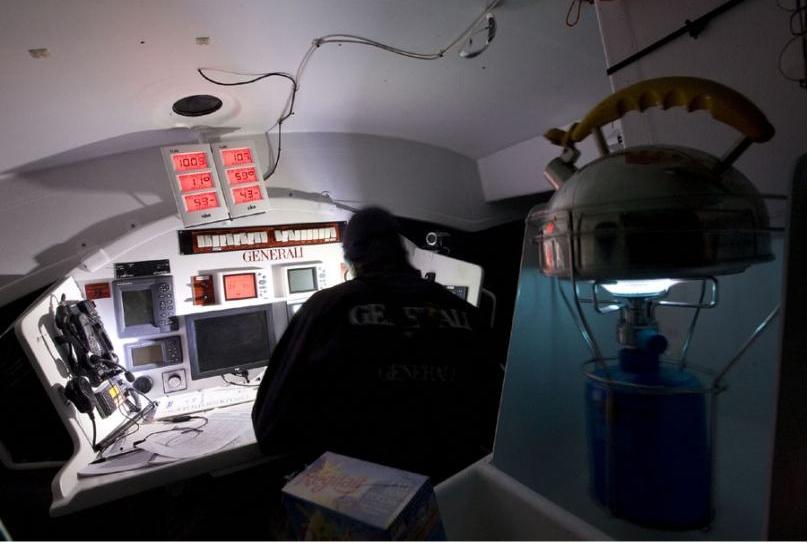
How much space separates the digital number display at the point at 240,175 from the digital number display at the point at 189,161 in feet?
0.39

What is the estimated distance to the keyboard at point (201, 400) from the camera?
5.85 feet

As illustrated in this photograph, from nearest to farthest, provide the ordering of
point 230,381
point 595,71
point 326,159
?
point 595,71, point 230,381, point 326,159

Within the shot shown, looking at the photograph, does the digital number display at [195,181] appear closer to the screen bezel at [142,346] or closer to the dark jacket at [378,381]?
the screen bezel at [142,346]

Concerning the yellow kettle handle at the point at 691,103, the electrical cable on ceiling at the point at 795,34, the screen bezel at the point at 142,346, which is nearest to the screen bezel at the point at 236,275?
the screen bezel at the point at 142,346

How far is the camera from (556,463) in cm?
61

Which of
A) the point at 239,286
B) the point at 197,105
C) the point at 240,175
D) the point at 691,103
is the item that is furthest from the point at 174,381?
the point at 691,103

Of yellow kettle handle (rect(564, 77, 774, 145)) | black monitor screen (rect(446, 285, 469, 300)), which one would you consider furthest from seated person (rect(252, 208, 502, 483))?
black monitor screen (rect(446, 285, 469, 300))

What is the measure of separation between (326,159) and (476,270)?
112cm

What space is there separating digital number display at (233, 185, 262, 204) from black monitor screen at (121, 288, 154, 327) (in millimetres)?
621

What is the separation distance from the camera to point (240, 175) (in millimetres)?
2064

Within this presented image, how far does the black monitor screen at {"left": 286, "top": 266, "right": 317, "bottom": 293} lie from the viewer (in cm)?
231

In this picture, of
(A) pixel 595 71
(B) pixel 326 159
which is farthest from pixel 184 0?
(A) pixel 595 71

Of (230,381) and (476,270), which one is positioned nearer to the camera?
(230,381)

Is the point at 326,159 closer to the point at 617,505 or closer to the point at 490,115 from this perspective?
the point at 490,115
